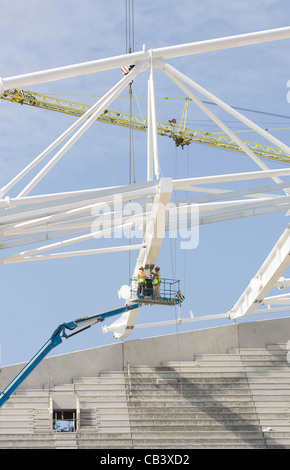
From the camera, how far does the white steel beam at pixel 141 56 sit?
39250 millimetres

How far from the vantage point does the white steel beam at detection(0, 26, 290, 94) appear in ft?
129

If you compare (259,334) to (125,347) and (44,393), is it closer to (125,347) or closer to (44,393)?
(125,347)

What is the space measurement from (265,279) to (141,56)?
1391 cm

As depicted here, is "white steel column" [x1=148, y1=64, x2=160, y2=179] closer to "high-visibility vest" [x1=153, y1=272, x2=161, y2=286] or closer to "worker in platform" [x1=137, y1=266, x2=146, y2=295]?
"worker in platform" [x1=137, y1=266, x2=146, y2=295]

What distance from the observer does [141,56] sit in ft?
135

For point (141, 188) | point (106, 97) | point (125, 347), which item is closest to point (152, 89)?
point (106, 97)

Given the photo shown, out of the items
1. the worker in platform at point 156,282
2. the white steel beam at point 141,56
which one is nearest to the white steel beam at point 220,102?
the white steel beam at point 141,56

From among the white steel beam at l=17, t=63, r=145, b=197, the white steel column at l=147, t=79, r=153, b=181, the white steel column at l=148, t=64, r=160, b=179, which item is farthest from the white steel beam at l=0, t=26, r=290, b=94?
the white steel column at l=147, t=79, r=153, b=181

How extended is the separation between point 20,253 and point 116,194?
7.49 meters

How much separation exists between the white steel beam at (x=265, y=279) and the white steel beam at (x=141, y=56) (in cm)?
942

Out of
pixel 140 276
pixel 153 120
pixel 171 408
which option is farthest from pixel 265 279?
pixel 153 120

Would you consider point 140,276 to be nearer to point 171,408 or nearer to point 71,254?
point 71,254

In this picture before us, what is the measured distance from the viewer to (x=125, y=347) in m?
52.8

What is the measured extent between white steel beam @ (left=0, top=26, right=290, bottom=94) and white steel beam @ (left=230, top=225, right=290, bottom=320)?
9418 millimetres
